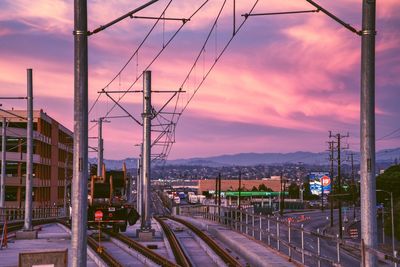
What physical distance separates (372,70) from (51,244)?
2260 cm

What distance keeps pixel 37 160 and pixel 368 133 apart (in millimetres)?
90253

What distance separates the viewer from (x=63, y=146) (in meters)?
126

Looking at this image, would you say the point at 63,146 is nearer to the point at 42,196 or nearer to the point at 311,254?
the point at 42,196

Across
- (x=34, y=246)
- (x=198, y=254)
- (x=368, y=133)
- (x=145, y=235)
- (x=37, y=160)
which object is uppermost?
(x=37, y=160)

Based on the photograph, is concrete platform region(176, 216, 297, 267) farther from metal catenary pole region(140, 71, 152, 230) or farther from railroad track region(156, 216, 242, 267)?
metal catenary pole region(140, 71, 152, 230)

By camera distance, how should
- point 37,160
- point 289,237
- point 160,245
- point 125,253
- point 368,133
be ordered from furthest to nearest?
point 37,160 < point 160,245 < point 125,253 < point 289,237 < point 368,133

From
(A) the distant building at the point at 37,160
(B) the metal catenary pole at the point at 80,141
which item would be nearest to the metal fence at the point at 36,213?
(A) the distant building at the point at 37,160

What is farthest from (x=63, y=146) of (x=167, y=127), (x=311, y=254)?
(x=311, y=254)

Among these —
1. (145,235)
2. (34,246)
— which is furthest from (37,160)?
(34,246)

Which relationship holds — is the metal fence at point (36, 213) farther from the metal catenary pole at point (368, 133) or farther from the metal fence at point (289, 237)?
the metal catenary pole at point (368, 133)

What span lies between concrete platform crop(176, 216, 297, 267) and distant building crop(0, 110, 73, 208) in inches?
2030

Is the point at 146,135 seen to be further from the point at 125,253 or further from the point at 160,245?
the point at 125,253

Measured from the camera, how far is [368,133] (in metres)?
12.4

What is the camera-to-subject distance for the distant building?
9456 cm
